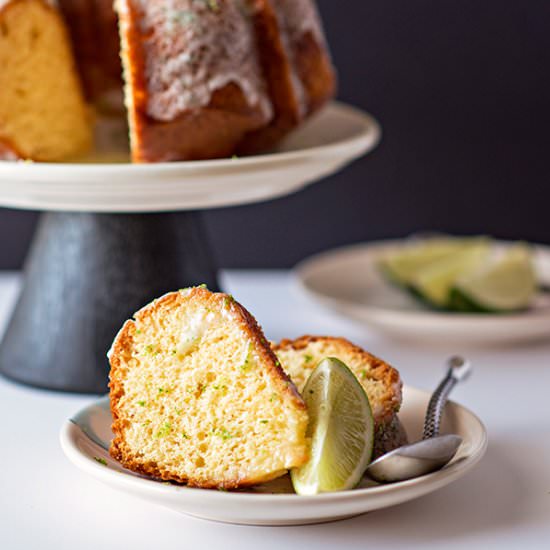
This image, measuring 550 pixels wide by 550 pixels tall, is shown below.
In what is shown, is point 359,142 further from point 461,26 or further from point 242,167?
point 461,26

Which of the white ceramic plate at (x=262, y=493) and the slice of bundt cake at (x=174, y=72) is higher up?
the slice of bundt cake at (x=174, y=72)

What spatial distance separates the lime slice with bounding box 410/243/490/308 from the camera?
154 centimetres

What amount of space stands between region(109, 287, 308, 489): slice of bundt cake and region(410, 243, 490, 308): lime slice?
737mm

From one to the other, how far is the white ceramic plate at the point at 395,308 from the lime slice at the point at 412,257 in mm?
33

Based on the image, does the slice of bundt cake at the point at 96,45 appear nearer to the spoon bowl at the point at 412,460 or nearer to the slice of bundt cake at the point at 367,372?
the slice of bundt cake at the point at 367,372

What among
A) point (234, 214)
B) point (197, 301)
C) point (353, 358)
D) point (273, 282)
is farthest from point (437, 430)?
point (234, 214)

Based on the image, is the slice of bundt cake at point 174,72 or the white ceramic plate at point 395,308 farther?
the white ceramic plate at point 395,308

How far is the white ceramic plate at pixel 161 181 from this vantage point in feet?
3.27

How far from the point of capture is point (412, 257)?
1653 mm

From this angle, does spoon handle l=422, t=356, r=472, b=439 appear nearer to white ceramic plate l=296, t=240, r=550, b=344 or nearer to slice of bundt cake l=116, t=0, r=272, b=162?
white ceramic plate l=296, t=240, r=550, b=344

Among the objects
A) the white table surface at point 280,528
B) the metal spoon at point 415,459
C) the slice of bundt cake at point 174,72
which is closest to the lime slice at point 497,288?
the white table surface at point 280,528

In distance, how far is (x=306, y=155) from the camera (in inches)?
42.6

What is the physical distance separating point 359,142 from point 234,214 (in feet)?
2.69

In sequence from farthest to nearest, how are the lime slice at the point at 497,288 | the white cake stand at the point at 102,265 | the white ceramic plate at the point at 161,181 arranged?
the lime slice at the point at 497,288 < the white cake stand at the point at 102,265 < the white ceramic plate at the point at 161,181
